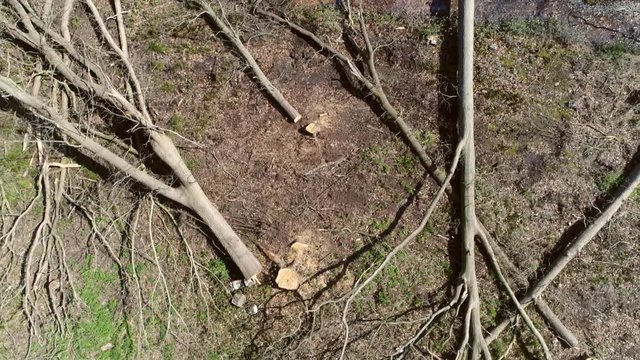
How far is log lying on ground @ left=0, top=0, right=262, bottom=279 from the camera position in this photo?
19.3 feet

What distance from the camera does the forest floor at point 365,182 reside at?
6.19 meters

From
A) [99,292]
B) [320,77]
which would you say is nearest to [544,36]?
[320,77]

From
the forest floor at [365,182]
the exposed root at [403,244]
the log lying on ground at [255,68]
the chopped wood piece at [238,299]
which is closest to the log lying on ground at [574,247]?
the forest floor at [365,182]

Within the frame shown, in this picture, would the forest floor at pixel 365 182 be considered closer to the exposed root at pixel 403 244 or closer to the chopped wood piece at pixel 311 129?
the chopped wood piece at pixel 311 129

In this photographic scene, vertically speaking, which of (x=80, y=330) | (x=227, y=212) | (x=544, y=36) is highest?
(x=544, y=36)

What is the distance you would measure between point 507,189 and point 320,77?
2498 mm

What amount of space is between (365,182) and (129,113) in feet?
8.51

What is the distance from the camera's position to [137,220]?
21.1ft

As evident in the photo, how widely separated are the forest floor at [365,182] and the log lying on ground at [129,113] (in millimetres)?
265

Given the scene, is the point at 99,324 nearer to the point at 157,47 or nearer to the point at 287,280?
the point at 287,280

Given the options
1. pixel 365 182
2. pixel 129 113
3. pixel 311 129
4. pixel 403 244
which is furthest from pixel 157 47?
pixel 403 244

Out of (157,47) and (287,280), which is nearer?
(287,280)

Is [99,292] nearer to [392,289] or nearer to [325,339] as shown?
[325,339]

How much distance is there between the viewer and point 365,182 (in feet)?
21.6
